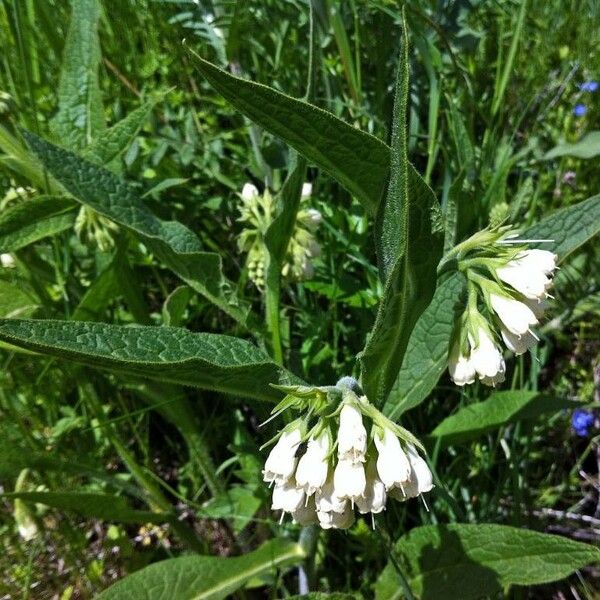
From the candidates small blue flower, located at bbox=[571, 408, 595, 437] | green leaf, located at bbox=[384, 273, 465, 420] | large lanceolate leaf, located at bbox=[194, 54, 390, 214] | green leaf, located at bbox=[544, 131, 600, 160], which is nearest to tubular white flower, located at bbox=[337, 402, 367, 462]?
large lanceolate leaf, located at bbox=[194, 54, 390, 214]

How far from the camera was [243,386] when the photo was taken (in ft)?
4.86

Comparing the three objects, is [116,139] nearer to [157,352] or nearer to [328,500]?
[157,352]

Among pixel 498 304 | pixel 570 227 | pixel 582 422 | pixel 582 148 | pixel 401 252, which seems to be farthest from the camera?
pixel 582 148

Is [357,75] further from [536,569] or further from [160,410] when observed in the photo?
[536,569]

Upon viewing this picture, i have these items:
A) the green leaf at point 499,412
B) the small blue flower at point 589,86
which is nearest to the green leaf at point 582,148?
the small blue flower at point 589,86

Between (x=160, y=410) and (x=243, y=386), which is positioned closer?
(x=243, y=386)

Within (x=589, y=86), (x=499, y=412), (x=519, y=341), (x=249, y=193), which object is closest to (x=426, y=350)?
(x=499, y=412)

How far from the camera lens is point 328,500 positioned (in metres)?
1.31

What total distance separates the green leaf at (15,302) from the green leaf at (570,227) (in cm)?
142

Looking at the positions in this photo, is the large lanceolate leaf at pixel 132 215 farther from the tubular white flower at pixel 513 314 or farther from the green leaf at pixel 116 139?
the tubular white flower at pixel 513 314

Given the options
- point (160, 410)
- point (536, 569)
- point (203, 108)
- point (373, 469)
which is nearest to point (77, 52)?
point (203, 108)

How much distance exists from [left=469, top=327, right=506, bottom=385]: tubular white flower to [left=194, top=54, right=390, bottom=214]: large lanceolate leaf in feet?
Answer: 1.20

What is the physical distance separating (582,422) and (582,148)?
1.04m

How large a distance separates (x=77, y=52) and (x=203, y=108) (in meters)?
0.88
